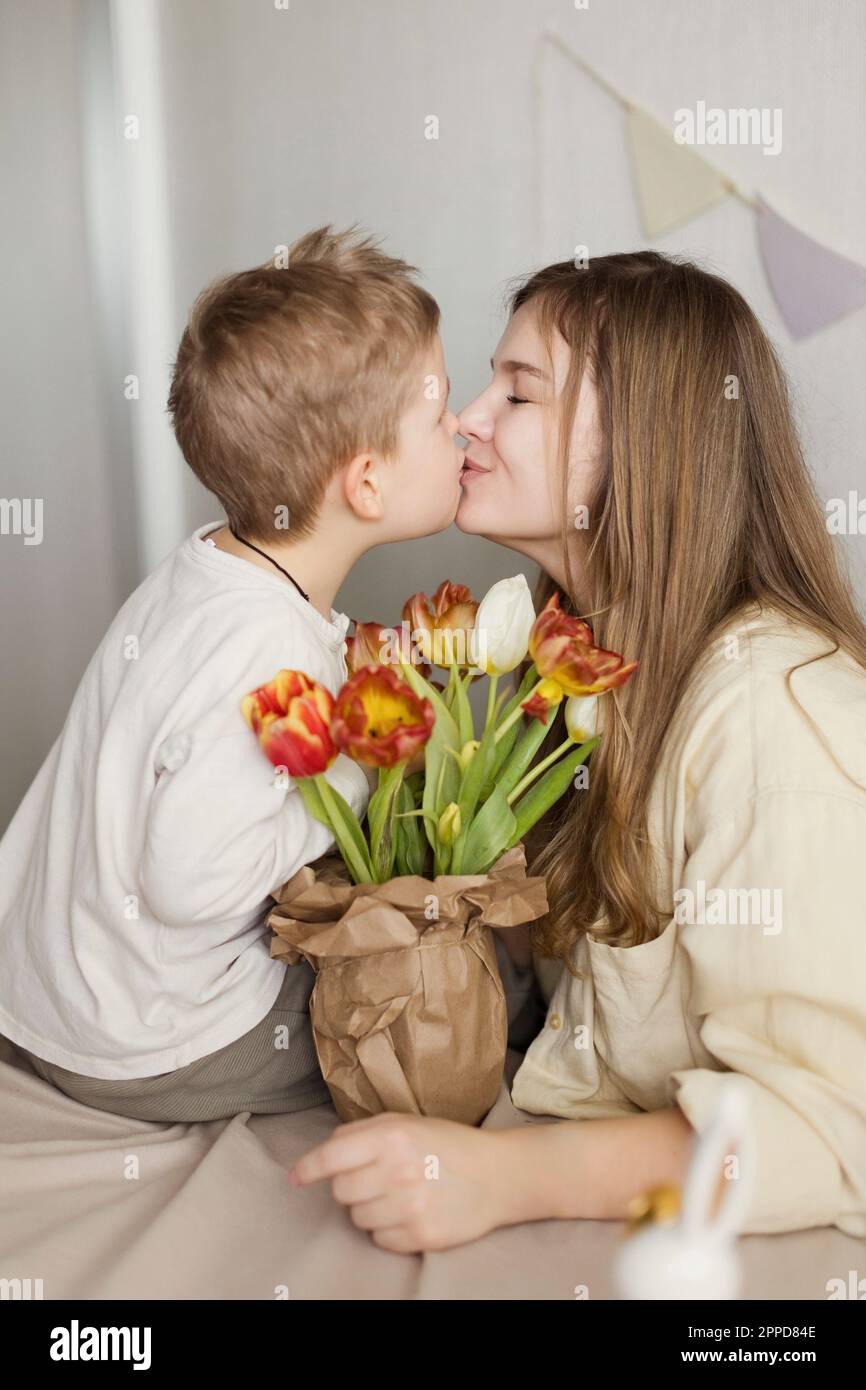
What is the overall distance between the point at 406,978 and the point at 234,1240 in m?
0.26

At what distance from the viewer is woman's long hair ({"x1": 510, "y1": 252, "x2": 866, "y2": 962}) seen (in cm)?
128

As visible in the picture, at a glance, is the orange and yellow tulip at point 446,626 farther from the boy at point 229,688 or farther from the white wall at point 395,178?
the white wall at point 395,178

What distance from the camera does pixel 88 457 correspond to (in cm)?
228

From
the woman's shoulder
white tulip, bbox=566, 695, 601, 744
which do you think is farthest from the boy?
the woman's shoulder

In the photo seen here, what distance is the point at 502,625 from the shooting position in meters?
1.16

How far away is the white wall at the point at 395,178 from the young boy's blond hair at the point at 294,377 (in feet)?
2.36

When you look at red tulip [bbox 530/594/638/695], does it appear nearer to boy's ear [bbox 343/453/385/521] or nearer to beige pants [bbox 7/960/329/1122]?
boy's ear [bbox 343/453/385/521]

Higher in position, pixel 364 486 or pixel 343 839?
pixel 364 486

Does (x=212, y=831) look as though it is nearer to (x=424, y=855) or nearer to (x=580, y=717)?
(x=424, y=855)

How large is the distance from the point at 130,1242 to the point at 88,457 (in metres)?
1.56

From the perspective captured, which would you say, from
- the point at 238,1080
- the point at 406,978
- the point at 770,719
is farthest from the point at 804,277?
the point at 238,1080

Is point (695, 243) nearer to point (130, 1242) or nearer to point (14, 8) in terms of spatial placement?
point (14, 8)

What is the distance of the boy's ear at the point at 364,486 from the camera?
126 cm

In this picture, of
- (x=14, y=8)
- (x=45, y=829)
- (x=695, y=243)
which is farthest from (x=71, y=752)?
(x=14, y=8)
